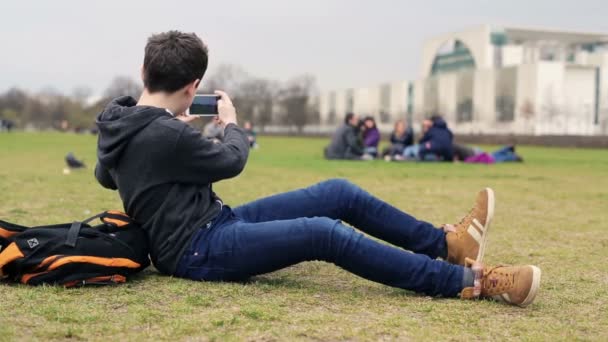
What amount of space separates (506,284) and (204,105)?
197 centimetres

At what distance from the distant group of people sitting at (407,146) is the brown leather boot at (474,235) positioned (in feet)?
45.8

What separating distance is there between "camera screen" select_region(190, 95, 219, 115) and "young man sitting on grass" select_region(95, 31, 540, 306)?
0.75 feet

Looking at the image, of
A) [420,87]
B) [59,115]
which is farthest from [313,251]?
[59,115]

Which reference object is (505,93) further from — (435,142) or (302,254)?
(302,254)

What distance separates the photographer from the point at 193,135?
3389 millimetres

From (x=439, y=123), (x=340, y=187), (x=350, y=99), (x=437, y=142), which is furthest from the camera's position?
(x=350, y=99)

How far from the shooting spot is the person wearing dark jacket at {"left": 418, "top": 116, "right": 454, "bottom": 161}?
18.0 metres

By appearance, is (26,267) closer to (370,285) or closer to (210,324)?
(210,324)

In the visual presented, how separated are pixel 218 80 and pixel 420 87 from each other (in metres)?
30.6

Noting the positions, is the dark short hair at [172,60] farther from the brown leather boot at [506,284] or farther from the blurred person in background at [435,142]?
the blurred person in background at [435,142]

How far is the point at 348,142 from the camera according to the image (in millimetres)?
19547

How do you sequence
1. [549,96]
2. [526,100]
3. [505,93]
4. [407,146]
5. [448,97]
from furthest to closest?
[448,97]
[505,93]
[526,100]
[549,96]
[407,146]

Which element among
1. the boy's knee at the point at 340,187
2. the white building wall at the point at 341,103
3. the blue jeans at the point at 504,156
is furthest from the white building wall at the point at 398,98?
the boy's knee at the point at 340,187

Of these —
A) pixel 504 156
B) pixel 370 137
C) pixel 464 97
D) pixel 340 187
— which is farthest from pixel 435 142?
pixel 464 97
